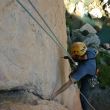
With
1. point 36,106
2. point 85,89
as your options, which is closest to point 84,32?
point 85,89

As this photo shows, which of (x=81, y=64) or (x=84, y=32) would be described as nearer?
(x=81, y=64)

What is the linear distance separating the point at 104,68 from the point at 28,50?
9712mm

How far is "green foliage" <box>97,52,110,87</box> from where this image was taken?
13631mm

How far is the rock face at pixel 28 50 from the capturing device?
480 cm

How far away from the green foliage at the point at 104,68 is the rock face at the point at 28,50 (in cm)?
722

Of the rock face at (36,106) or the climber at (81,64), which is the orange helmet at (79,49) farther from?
the rock face at (36,106)

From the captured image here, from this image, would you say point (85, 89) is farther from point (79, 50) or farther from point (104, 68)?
point (104, 68)

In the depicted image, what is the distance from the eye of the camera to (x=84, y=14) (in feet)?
68.4

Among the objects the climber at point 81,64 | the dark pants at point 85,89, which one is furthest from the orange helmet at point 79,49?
the dark pants at point 85,89

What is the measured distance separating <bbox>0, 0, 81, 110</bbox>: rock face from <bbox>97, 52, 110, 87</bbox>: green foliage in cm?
722

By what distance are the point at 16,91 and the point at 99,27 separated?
1542 centimetres

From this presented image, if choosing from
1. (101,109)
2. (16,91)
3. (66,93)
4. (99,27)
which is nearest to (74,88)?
(66,93)

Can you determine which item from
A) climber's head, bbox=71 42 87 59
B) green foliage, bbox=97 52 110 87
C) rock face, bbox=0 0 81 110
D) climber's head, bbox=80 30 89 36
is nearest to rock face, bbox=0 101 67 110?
rock face, bbox=0 0 81 110

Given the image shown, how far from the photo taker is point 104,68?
48.0 ft
